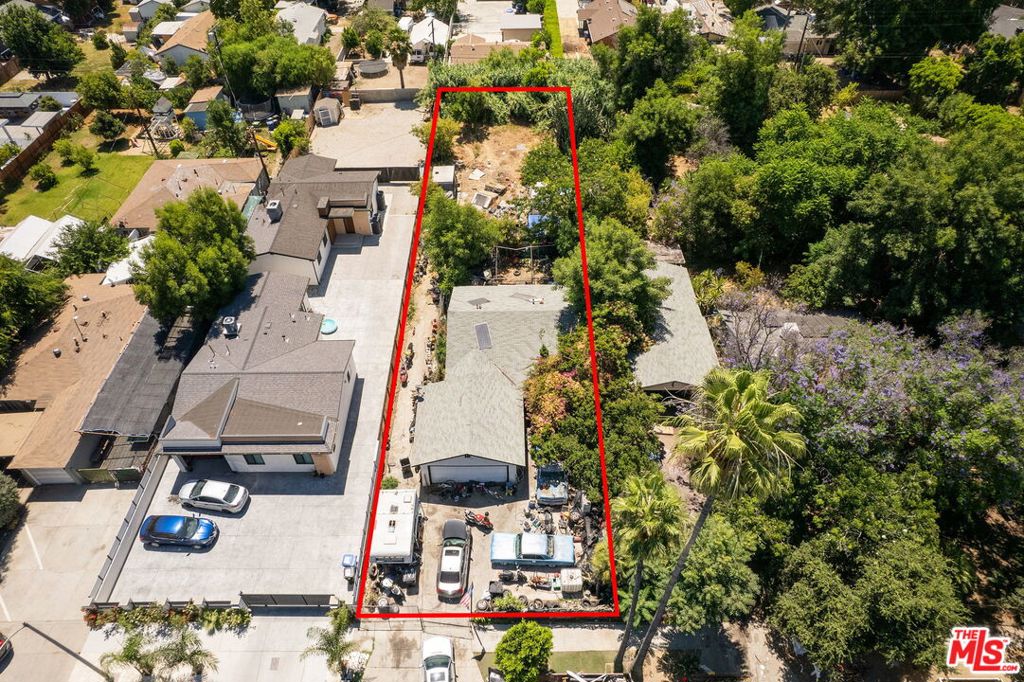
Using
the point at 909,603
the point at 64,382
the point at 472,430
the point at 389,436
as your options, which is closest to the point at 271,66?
the point at 64,382

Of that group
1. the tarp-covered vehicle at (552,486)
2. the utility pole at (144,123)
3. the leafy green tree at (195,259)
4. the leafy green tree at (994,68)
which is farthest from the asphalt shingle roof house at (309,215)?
the leafy green tree at (994,68)

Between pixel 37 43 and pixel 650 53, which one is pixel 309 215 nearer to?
pixel 650 53

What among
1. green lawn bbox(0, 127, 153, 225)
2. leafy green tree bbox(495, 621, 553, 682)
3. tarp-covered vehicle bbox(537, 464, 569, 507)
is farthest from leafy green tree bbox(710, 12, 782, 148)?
green lawn bbox(0, 127, 153, 225)

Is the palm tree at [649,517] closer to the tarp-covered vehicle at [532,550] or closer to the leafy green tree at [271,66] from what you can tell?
the tarp-covered vehicle at [532,550]

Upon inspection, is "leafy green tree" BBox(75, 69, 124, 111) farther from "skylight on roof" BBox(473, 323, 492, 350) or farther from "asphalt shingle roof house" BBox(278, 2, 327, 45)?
"skylight on roof" BBox(473, 323, 492, 350)

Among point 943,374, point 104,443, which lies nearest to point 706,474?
point 943,374

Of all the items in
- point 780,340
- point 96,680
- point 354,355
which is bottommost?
point 96,680

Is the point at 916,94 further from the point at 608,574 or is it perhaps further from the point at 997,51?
the point at 608,574
